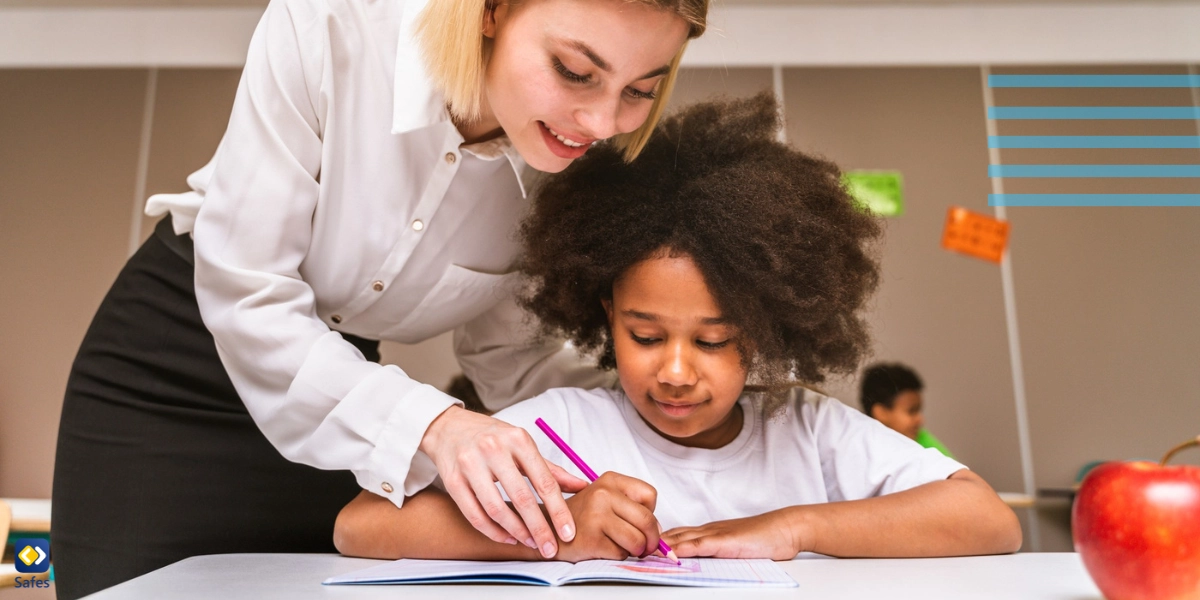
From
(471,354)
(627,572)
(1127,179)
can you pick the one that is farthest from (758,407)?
(1127,179)

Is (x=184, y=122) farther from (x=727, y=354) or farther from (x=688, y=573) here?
(x=688, y=573)

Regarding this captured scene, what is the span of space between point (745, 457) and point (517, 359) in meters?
0.38

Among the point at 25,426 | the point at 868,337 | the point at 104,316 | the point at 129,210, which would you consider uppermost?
the point at 129,210

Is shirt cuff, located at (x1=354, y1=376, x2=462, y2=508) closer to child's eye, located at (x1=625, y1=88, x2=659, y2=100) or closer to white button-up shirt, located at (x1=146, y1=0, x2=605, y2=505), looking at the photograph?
white button-up shirt, located at (x1=146, y1=0, x2=605, y2=505)

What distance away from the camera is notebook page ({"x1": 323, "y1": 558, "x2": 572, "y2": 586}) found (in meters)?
0.65

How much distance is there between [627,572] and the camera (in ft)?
2.16

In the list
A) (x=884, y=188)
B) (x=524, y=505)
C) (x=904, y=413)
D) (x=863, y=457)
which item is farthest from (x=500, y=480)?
(x=884, y=188)

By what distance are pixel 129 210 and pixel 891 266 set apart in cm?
289

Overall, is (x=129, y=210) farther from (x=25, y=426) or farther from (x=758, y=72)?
(x=758, y=72)

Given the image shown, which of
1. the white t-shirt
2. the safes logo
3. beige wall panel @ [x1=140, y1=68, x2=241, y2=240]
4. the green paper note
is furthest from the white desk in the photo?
beige wall panel @ [x1=140, y1=68, x2=241, y2=240]

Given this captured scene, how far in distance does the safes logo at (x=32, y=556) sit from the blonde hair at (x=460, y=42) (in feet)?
5.08

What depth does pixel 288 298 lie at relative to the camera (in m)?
0.91

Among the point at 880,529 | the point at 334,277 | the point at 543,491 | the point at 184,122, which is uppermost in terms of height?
the point at 184,122

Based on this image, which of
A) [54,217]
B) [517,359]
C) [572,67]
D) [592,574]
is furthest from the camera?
[54,217]
